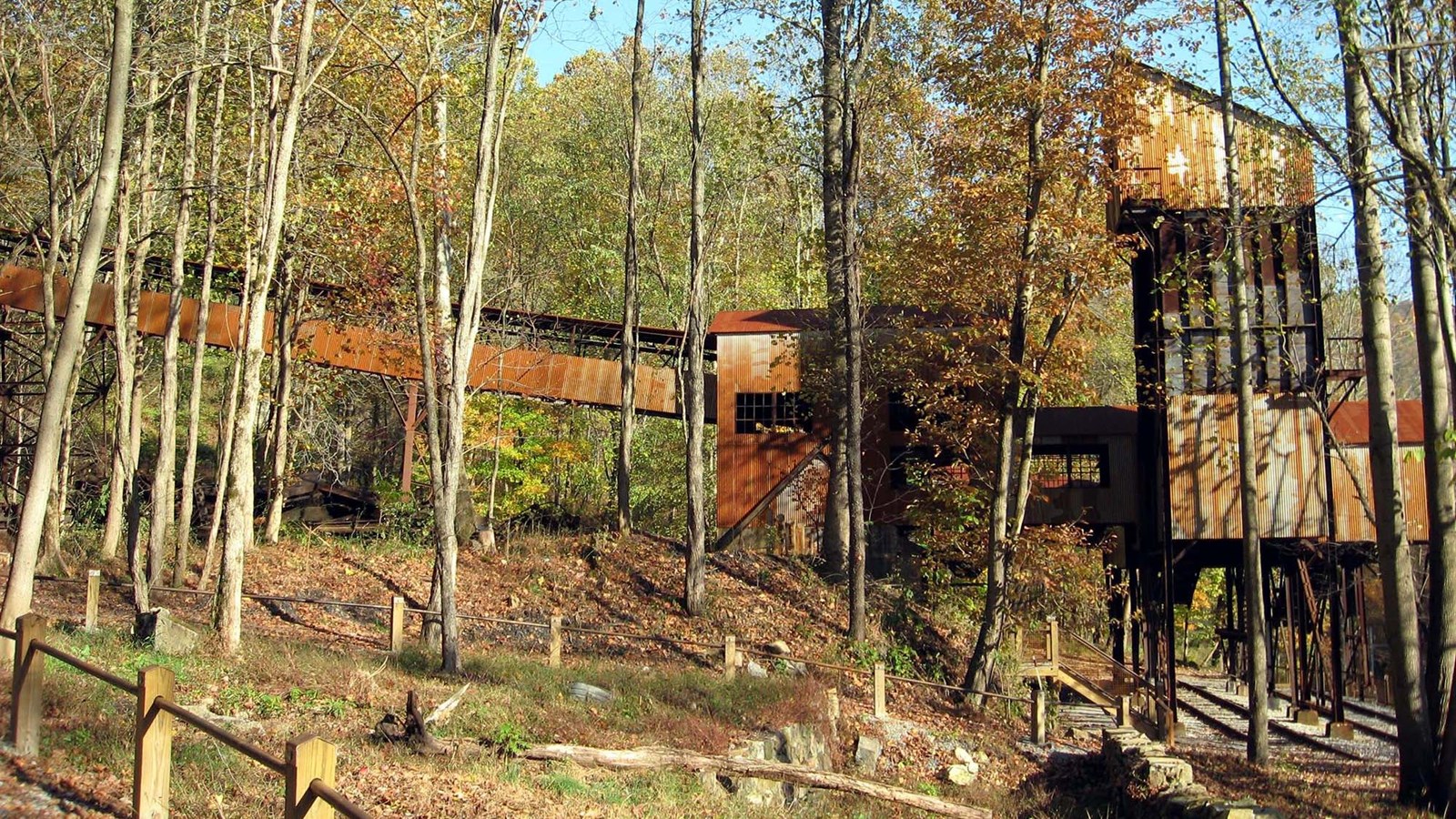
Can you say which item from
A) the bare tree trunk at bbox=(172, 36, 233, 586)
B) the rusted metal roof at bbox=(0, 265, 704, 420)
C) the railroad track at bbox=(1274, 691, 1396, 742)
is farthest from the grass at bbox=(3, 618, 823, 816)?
the railroad track at bbox=(1274, 691, 1396, 742)

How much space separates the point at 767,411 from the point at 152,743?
20.0 meters

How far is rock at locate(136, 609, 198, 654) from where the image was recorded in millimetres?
14092

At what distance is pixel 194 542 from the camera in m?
24.9

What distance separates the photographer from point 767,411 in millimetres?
26906

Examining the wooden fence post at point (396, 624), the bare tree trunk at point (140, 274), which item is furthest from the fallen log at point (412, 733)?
the bare tree trunk at point (140, 274)

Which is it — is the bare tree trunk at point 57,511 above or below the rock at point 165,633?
above

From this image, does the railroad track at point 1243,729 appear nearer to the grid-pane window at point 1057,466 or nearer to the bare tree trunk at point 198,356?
the grid-pane window at point 1057,466

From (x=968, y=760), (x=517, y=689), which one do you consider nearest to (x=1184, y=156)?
(x=968, y=760)

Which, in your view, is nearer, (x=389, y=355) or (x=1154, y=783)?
(x=1154, y=783)

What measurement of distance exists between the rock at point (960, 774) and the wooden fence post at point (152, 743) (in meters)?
11.1

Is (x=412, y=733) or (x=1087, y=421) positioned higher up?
(x=1087, y=421)

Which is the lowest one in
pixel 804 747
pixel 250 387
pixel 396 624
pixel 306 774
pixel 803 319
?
pixel 804 747

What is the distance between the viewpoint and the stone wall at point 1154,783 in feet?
41.5

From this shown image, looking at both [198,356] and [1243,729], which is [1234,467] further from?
[198,356]
